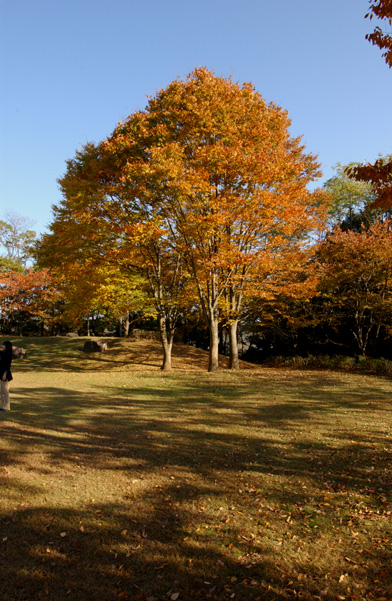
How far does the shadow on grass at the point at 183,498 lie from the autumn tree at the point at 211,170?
7.19 meters

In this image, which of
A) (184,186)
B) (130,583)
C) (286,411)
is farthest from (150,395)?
(130,583)

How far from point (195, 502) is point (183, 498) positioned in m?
0.17

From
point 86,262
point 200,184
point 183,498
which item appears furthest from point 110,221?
point 183,498

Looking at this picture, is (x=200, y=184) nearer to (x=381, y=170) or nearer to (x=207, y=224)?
(x=207, y=224)

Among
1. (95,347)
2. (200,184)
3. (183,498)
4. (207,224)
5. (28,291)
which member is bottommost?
(183,498)

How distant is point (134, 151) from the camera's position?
14.8 meters

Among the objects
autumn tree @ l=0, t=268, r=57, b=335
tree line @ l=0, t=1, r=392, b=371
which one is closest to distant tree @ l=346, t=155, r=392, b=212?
tree line @ l=0, t=1, r=392, b=371

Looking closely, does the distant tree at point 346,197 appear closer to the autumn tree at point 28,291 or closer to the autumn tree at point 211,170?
the autumn tree at point 211,170

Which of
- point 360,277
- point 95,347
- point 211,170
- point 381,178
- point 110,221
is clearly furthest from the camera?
point 95,347

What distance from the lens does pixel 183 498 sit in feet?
14.7

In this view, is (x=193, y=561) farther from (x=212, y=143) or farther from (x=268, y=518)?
(x=212, y=143)

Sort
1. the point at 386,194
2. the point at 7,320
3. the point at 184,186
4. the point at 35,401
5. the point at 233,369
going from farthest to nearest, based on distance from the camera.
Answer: the point at 7,320 → the point at 233,369 → the point at 184,186 → the point at 35,401 → the point at 386,194

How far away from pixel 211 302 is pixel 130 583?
43.5 ft

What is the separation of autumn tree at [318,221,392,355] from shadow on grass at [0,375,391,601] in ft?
30.9
